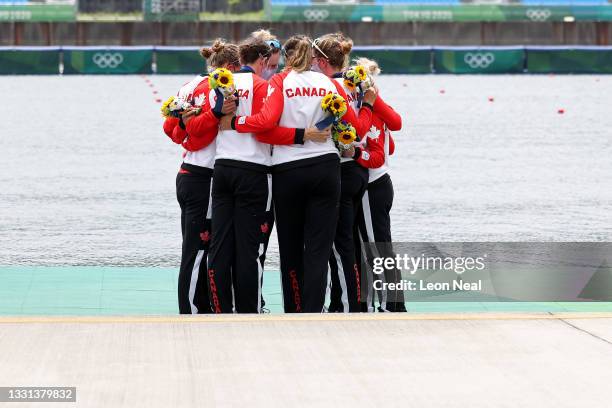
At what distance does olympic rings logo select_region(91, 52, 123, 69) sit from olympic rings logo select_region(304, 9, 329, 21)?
1845 centimetres

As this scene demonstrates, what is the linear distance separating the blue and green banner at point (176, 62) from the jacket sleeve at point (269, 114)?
35447 mm

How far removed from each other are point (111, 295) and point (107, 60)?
1369 inches

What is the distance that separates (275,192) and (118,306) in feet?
5.17

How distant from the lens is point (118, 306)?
7965 millimetres

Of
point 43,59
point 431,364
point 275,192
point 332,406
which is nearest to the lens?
point 332,406

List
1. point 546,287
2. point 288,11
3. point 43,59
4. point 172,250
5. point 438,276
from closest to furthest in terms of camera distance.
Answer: point 438,276 → point 546,287 → point 172,250 → point 43,59 → point 288,11

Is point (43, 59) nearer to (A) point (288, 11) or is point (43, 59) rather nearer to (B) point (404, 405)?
(A) point (288, 11)

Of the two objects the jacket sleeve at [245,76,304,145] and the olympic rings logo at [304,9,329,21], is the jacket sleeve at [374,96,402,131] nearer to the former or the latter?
the jacket sleeve at [245,76,304,145]

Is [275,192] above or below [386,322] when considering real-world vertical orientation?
above

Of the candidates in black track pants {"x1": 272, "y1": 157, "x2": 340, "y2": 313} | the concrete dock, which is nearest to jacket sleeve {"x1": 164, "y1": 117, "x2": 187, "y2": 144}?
black track pants {"x1": 272, "y1": 157, "x2": 340, "y2": 313}

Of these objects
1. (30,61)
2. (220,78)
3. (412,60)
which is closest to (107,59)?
(30,61)

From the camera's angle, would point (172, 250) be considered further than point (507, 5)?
No

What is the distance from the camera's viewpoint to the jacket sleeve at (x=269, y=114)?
22.1 feet

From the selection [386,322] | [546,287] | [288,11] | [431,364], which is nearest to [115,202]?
[546,287]
